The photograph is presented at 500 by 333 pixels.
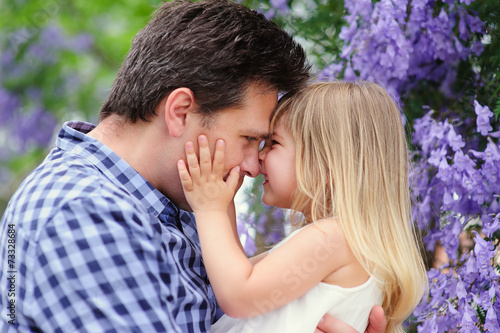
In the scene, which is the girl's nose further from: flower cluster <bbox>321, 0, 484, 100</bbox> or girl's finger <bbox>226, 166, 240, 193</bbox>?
flower cluster <bbox>321, 0, 484, 100</bbox>

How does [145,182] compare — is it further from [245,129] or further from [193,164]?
[245,129]

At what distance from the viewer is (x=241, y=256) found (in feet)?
5.87

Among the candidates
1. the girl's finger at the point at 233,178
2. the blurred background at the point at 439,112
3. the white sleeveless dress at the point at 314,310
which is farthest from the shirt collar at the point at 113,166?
the blurred background at the point at 439,112

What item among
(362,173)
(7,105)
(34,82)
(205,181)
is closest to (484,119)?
(362,173)

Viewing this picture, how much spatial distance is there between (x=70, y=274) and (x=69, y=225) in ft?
0.39

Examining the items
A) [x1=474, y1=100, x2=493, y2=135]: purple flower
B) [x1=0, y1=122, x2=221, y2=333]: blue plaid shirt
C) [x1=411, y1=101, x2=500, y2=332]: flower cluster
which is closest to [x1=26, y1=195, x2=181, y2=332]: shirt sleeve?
[x1=0, y1=122, x2=221, y2=333]: blue plaid shirt

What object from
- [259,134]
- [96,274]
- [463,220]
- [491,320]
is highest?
[259,134]

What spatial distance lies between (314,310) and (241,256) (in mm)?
293

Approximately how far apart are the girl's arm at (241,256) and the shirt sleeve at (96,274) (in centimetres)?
28

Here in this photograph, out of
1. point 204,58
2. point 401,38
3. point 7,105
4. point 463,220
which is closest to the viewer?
point 204,58

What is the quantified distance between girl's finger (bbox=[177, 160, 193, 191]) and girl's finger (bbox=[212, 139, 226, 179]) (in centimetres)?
9

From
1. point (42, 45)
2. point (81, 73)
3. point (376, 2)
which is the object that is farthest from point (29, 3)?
point (376, 2)

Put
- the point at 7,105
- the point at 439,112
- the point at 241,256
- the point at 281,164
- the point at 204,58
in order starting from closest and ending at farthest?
1. the point at 241,256
2. the point at 204,58
3. the point at 281,164
4. the point at 439,112
5. the point at 7,105

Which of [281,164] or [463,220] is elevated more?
[281,164]
